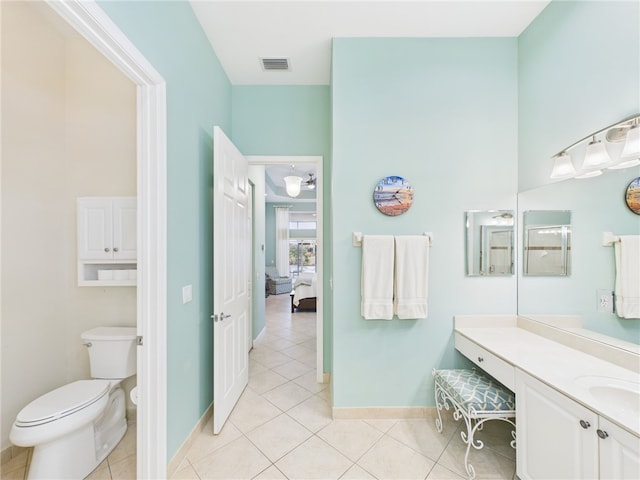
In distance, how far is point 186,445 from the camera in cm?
164

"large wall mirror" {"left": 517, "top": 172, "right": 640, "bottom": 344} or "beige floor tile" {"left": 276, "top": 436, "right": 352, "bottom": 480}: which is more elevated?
"large wall mirror" {"left": 517, "top": 172, "right": 640, "bottom": 344}

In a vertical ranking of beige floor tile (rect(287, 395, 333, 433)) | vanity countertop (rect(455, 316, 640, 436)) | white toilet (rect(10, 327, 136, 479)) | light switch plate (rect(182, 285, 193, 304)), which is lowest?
beige floor tile (rect(287, 395, 333, 433))

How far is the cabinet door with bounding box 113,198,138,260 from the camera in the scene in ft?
6.05

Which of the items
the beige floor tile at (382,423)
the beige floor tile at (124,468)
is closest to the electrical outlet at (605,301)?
the beige floor tile at (382,423)

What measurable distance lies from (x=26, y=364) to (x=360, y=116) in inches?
116

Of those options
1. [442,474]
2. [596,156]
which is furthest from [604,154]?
[442,474]

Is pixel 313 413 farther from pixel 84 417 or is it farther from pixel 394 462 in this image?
pixel 84 417

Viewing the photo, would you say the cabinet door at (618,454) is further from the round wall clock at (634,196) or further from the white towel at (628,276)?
the round wall clock at (634,196)

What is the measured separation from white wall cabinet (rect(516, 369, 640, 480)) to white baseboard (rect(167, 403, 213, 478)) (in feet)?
6.34

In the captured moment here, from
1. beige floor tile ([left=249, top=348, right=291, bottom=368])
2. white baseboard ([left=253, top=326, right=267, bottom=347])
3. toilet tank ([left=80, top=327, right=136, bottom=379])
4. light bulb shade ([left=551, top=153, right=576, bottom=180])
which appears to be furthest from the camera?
white baseboard ([left=253, top=326, right=267, bottom=347])

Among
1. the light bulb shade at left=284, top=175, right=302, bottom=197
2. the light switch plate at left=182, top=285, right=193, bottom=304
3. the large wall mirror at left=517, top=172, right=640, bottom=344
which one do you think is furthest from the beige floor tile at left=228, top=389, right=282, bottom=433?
the light bulb shade at left=284, top=175, right=302, bottom=197

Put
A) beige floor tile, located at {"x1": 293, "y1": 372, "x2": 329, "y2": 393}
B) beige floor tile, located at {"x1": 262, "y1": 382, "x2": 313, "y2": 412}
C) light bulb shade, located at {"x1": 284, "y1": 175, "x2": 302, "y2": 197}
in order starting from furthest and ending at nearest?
light bulb shade, located at {"x1": 284, "y1": 175, "x2": 302, "y2": 197} → beige floor tile, located at {"x1": 293, "y1": 372, "x2": 329, "y2": 393} → beige floor tile, located at {"x1": 262, "y1": 382, "x2": 313, "y2": 412}

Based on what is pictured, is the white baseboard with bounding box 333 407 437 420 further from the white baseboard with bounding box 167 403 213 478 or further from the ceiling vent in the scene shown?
the ceiling vent

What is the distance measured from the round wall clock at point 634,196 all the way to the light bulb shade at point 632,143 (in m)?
0.14
